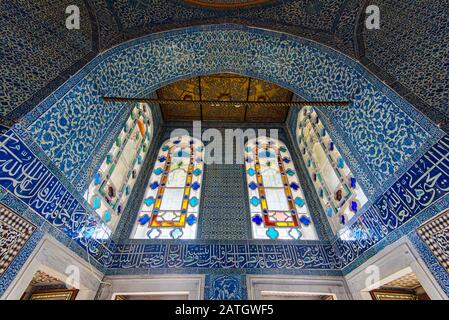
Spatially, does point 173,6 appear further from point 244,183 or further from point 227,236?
point 227,236

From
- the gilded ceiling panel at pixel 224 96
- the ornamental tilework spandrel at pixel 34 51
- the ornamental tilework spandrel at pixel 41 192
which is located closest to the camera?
the ornamental tilework spandrel at pixel 41 192

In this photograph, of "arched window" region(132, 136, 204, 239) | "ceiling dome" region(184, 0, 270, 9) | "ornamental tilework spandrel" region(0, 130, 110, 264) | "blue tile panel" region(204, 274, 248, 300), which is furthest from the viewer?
"arched window" region(132, 136, 204, 239)

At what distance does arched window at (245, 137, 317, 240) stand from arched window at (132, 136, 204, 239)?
3.23ft

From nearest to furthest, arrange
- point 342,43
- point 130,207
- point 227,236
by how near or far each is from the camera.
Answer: point 342,43 < point 227,236 < point 130,207

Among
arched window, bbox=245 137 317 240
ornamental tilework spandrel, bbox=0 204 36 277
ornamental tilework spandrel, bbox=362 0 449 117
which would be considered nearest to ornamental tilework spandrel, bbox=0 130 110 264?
ornamental tilework spandrel, bbox=0 204 36 277

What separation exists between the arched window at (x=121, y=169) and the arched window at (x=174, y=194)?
0.37 m

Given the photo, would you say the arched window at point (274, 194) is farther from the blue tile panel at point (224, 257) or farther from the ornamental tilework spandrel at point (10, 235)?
the ornamental tilework spandrel at point (10, 235)

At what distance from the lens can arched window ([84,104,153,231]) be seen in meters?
2.90

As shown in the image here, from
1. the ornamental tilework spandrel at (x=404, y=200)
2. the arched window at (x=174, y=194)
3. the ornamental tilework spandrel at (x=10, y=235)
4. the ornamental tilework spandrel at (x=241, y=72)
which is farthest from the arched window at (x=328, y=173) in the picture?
the ornamental tilework spandrel at (x=10, y=235)

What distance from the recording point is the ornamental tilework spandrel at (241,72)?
7.07 ft

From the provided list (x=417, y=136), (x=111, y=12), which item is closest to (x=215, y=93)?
(x=111, y=12)

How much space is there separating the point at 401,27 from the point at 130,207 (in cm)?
412

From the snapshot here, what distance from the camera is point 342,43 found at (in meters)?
2.85

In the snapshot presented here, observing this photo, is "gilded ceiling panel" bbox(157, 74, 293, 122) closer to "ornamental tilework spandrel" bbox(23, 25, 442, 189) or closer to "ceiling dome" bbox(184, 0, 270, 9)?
"ornamental tilework spandrel" bbox(23, 25, 442, 189)
